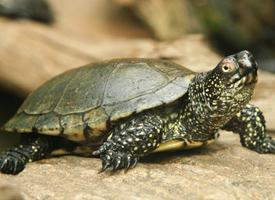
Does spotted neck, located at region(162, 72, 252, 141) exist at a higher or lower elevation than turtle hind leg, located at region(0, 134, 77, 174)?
higher

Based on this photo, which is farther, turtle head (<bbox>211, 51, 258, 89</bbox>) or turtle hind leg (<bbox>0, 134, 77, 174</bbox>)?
turtle hind leg (<bbox>0, 134, 77, 174</bbox>)

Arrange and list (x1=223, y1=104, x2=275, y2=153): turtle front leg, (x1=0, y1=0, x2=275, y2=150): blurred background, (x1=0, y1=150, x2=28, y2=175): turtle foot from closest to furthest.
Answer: (x1=0, y1=150, x2=28, y2=175): turtle foot
(x1=223, y1=104, x2=275, y2=153): turtle front leg
(x1=0, y1=0, x2=275, y2=150): blurred background

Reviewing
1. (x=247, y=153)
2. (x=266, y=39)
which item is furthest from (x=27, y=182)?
(x=266, y=39)

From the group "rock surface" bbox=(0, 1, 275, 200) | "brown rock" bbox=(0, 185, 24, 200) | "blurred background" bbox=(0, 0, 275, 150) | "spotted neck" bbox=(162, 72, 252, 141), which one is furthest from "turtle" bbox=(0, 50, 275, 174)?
"blurred background" bbox=(0, 0, 275, 150)

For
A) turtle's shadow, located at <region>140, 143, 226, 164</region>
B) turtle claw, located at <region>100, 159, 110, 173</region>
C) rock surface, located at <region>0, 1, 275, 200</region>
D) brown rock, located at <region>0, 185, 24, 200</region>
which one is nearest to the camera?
brown rock, located at <region>0, 185, 24, 200</region>

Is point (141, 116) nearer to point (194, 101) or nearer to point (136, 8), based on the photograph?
point (194, 101)

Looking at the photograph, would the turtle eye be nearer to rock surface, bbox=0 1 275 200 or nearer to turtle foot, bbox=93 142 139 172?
rock surface, bbox=0 1 275 200
